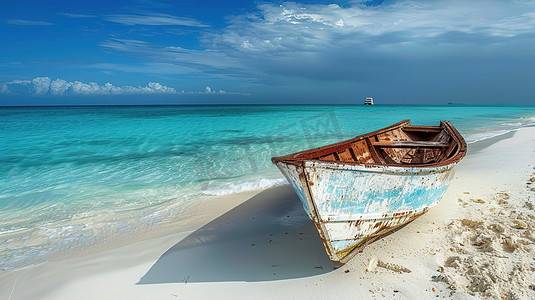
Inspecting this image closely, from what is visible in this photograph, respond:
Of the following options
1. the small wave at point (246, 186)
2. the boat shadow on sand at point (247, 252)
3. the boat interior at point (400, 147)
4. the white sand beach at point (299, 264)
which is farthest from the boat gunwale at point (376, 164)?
the small wave at point (246, 186)

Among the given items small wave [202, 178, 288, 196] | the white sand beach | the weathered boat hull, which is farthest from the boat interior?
small wave [202, 178, 288, 196]

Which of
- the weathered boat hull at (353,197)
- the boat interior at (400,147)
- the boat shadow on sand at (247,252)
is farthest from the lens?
the boat interior at (400,147)

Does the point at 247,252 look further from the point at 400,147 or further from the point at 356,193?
the point at 400,147

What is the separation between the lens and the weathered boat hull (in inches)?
120

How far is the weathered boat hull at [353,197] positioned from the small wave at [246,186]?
3.70 metres

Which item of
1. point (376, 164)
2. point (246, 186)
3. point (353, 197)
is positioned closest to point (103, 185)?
point (246, 186)

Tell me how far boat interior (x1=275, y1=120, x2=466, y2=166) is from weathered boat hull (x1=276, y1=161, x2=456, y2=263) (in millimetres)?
1007

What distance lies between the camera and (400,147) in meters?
6.48

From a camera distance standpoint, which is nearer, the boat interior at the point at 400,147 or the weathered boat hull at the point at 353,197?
the weathered boat hull at the point at 353,197

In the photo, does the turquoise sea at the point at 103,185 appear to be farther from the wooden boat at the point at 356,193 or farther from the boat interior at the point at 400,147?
the wooden boat at the point at 356,193

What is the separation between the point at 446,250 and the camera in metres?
3.65

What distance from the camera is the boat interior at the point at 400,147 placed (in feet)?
16.6

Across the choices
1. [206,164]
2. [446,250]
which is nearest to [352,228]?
[446,250]

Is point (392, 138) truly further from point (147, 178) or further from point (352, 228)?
point (147, 178)
